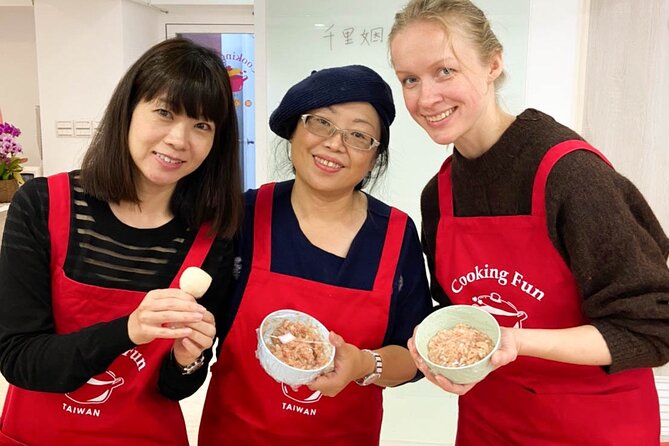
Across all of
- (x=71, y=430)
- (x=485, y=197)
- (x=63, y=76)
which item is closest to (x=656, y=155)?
(x=485, y=197)

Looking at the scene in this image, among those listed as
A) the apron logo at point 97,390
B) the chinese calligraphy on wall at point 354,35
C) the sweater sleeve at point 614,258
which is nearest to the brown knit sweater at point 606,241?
the sweater sleeve at point 614,258

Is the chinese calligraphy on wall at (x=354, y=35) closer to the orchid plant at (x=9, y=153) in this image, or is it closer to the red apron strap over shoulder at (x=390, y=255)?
the red apron strap over shoulder at (x=390, y=255)

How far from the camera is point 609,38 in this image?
243cm

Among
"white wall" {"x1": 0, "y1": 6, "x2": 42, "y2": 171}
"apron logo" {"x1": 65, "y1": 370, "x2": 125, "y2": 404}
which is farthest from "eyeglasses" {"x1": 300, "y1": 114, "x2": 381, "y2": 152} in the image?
"white wall" {"x1": 0, "y1": 6, "x2": 42, "y2": 171}

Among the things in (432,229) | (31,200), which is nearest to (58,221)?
(31,200)

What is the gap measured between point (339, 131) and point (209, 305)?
49 cm

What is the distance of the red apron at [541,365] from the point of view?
1.12 meters

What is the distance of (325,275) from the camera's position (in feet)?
4.33

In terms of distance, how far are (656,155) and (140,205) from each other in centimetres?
215

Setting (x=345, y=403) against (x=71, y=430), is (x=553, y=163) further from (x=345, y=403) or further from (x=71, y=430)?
(x=71, y=430)

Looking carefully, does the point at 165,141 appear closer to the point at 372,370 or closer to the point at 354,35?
the point at 372,370

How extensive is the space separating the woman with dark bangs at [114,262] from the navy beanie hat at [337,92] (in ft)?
0.48

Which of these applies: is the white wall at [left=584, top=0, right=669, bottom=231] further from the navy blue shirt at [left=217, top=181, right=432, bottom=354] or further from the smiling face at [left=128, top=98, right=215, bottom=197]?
the smiling face at [left=128, top=98, right=215, bottom=197]

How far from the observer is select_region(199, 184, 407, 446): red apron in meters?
1.28
